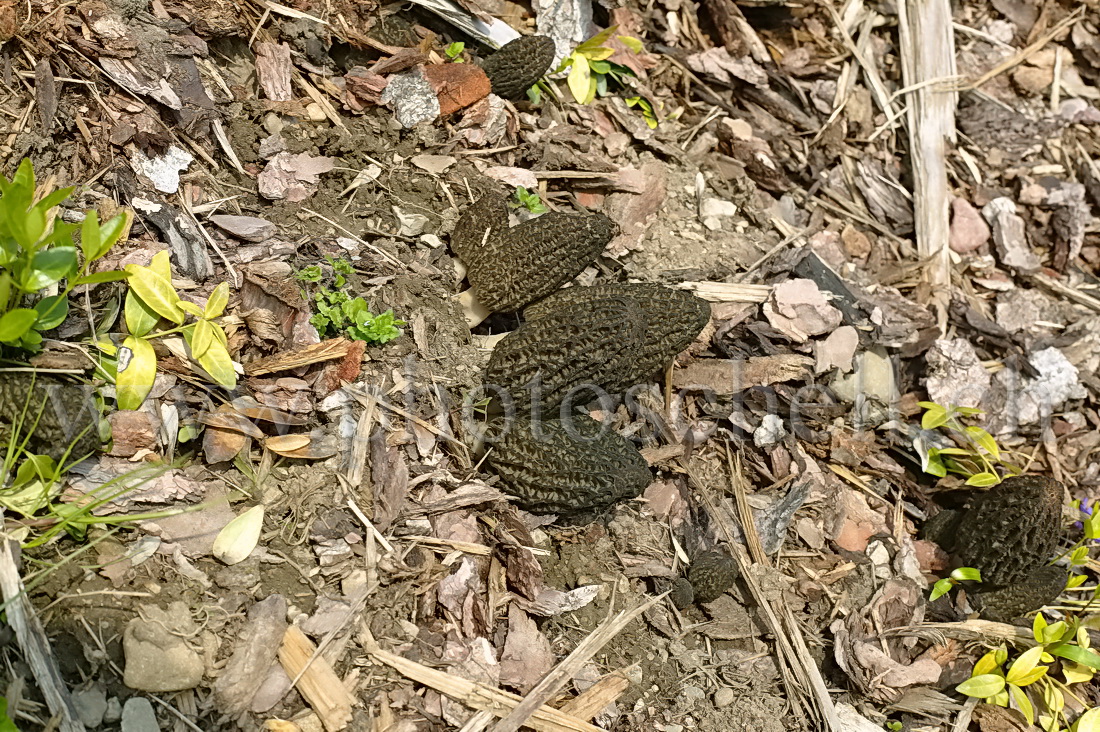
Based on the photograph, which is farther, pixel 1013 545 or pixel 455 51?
pixel 455 51

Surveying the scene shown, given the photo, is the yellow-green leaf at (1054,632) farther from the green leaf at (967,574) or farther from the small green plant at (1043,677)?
the green leaf at (967,574)

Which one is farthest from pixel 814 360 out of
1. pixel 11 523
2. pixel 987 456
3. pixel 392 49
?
pixel 11 523

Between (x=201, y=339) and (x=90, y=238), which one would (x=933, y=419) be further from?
(x=90, y=238)

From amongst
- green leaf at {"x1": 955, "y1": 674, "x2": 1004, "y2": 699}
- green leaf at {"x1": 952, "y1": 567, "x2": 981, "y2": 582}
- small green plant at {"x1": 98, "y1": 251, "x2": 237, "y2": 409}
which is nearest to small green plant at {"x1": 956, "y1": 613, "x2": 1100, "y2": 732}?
green leaf at {"x1": 955, "y1": 674, "x2": 1004, "y2": 699}

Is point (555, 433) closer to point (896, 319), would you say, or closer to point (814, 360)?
point (814, 360)

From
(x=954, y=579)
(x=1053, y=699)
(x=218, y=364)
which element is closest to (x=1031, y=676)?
(x=1053, y=699)

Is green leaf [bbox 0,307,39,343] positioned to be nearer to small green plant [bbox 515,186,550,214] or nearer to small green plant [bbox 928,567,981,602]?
small green plant [bbox 515,186,550,214]

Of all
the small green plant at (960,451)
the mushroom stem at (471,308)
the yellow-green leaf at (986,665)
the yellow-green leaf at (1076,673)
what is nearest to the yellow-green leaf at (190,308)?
the mushroom stem at (471,308)
